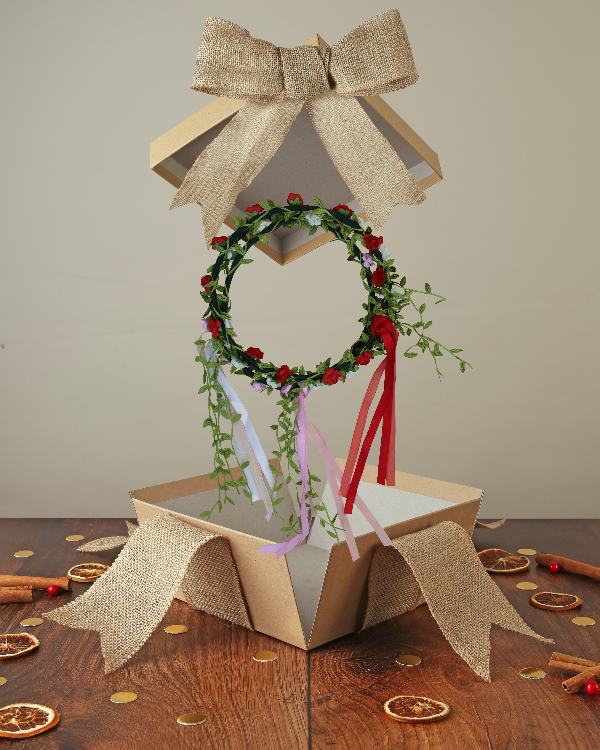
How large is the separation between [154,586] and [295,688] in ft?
0.69

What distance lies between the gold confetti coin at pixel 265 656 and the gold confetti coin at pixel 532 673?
257 millimetres

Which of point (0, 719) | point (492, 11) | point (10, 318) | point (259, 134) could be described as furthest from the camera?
point (10, 318)

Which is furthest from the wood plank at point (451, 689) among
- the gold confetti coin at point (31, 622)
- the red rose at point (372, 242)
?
the red rose at point (372, 242)

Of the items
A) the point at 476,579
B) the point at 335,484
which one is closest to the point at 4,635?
the point at 335,484

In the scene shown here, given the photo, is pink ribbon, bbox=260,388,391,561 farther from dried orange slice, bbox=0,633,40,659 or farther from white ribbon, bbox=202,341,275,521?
dried orange slice, bbox=0,633,40,659

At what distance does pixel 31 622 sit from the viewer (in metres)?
0.86

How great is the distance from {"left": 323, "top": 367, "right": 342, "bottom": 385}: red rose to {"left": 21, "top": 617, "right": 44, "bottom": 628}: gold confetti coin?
0.46m

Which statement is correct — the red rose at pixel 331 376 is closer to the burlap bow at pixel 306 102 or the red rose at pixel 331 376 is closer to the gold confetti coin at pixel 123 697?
the burlap bow at pixel 306 102

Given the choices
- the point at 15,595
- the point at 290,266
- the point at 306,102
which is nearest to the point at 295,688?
the point at 15,595

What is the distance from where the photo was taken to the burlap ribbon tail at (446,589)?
0.78 meters

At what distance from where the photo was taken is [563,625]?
86 centimetres

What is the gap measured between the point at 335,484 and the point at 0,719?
0.41 meters

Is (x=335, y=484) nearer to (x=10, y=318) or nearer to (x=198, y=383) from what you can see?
(x=198, y=383)

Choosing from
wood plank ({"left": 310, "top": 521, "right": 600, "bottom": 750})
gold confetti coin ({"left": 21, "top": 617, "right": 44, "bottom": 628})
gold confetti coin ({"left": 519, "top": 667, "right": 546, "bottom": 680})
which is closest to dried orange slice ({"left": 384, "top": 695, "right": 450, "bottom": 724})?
wood plank ({"left": 310, "top": 521, "right": 600, "bottom": 750})
